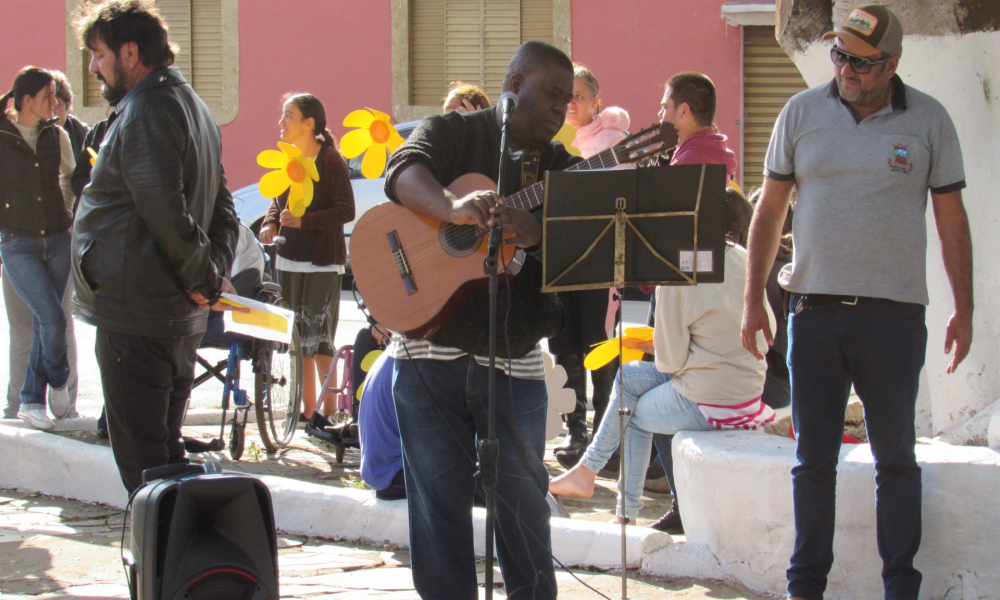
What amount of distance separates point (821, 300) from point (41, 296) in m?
4.34

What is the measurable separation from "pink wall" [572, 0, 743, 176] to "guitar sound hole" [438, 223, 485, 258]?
11.5m

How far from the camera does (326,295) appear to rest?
20.3 ft

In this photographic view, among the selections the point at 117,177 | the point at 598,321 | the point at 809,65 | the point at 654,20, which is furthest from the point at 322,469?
the point at 654,20

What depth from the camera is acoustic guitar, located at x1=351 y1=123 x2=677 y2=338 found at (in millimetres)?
2844

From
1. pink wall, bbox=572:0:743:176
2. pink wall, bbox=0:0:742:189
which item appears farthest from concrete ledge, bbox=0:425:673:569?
pink wall, bbox=572:0:743:176

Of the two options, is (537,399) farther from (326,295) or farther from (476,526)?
(326,295)

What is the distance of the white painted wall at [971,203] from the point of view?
393cm

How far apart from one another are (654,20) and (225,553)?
12.8m

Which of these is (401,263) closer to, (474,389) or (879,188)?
(474,389)

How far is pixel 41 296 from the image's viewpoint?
18.7ft

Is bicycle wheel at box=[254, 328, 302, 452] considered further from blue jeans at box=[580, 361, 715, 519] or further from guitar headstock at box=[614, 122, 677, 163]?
guitar headstock at box=[614, 122, 677, 163]

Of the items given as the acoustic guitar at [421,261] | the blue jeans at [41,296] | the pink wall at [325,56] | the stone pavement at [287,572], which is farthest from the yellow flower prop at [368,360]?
the pink wall at [325,56]

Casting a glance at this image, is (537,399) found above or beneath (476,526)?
above

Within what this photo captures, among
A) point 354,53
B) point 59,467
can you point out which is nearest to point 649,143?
point 59,467
